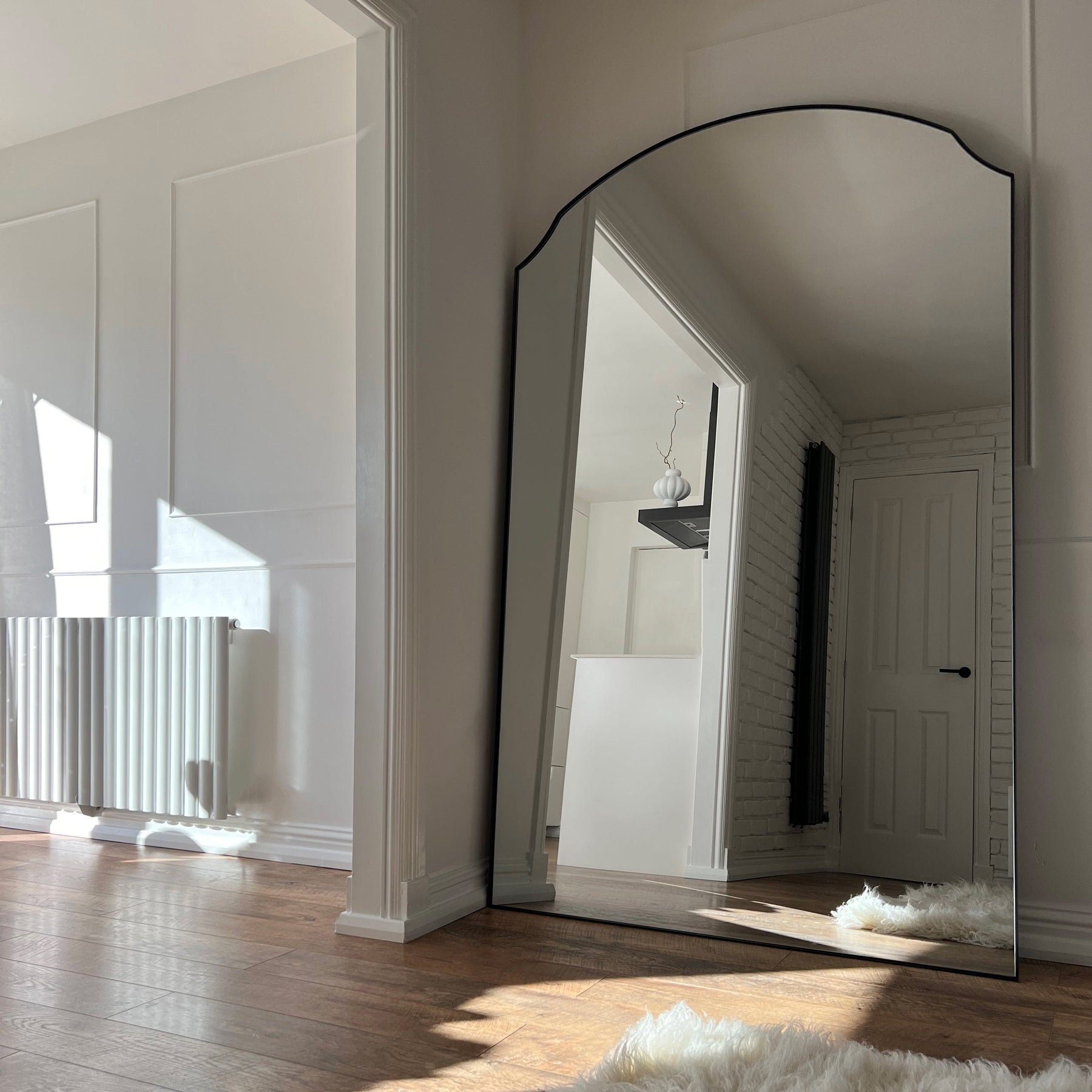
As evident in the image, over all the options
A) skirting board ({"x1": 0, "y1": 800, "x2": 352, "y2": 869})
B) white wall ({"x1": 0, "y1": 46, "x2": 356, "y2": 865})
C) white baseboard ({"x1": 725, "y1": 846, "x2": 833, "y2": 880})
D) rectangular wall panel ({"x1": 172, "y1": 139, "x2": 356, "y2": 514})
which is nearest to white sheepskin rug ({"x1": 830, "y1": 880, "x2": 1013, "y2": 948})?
white baseboard ({"x1": 725, "y1": 846, "x2": 833, "y2": 880})

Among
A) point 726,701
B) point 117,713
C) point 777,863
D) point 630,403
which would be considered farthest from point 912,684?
point 117,713

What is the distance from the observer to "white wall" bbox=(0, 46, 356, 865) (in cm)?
326

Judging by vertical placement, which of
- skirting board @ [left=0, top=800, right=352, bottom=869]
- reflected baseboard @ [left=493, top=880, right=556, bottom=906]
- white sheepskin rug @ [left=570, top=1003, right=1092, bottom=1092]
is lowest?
skirting board @ [left=0, top=800, right=352, bottom=869]

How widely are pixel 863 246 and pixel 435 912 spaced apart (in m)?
1.97

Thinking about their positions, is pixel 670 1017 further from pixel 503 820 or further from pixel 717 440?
pixel 717 440

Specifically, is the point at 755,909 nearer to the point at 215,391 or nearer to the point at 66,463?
the point at 215,391

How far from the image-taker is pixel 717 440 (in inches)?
98.6

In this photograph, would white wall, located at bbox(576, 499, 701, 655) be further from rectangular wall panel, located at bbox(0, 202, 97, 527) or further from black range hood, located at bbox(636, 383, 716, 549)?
rectangular wall panel, located at bbox(0, 202, 97, 527)

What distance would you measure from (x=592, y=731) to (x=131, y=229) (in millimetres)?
2714

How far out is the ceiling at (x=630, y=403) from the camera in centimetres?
253

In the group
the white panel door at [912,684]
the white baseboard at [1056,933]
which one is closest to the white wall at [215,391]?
the white panel door at [912,684]

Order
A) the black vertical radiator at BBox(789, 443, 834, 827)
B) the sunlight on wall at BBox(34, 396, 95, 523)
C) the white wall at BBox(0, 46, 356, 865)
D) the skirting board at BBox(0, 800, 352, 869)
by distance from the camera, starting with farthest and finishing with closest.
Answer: the sunlight on wall at BBox(34, 396, 95, 523)
the white wall at BBox(0, 46, 356, 865)
the skirting board at BBox(0, 800, 352, 869)
the black vertical radiator at BBox(789, 443, 834, 827)

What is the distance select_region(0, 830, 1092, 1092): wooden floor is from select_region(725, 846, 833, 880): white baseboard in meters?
0.18

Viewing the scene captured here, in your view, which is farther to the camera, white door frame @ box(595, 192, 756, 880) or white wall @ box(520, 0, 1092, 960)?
white door frame @ box(595, 192, 756, 880)
